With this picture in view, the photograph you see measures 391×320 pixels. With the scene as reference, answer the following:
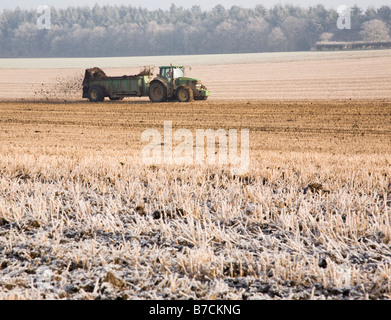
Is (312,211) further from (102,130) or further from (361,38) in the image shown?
(361,38)

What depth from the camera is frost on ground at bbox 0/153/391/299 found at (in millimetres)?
3385

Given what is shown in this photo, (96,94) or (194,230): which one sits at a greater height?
(96,94)

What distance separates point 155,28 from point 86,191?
91.9 m

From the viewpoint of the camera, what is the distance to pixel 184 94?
2125 centimetres

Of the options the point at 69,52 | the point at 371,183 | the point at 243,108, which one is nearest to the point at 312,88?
the point at 243,108

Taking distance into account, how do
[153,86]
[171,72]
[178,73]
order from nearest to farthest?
1. [171,72]
2. [178,73]
3. [153,86]

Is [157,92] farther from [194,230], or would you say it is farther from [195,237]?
[195,237]

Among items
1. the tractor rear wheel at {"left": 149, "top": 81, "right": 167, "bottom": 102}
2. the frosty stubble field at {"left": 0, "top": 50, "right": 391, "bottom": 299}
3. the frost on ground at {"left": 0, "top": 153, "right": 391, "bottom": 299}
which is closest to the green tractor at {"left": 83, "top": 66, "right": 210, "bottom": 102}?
the tractor rear wheel at {"left": 149, "top": 81, "right": 167, "bottom": 102}

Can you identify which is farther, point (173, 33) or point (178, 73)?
point (173, 33)

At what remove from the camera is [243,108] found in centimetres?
2016

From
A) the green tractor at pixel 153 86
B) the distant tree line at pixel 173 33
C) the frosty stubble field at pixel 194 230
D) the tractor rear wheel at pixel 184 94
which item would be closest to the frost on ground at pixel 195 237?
the frosty stubble field at pixel 194 230

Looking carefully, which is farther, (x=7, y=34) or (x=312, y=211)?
(x=7, y=34)

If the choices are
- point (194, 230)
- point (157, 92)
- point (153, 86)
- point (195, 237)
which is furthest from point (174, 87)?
point (195, 237)

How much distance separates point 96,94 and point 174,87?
435cm
